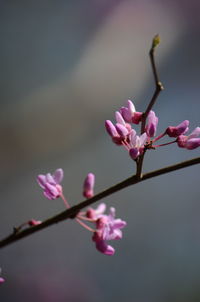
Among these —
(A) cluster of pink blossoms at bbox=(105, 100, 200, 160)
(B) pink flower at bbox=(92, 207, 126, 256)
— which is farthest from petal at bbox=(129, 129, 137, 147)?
(B) pink flower at bbox=(92, 207, 126, 256)

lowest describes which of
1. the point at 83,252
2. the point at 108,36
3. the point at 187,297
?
the point at 187,297

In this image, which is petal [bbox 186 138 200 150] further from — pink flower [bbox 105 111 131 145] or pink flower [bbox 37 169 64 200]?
pink flower [bbox 37 169 64 200]

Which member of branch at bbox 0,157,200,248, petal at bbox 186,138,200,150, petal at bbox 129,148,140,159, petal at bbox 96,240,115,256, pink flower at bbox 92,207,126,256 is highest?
petal at bbox 129,148,140,159

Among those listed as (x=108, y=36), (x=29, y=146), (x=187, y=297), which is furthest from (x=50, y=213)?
(x=108, y=36)

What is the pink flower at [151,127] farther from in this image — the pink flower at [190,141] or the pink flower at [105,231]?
the pink flower at [105,231]

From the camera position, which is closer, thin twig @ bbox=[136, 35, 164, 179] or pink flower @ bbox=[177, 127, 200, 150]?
thin twig @ bbox=[136, 35, 164, 179]

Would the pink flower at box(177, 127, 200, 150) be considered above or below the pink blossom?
below

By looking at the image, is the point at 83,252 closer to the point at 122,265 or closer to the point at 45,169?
the point at 122,265

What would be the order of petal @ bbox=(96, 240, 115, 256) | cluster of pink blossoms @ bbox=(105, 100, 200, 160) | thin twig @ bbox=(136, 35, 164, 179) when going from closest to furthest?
thin twig @ bbox=(136, 35, 164, 179), cluster of pink blossoms @ bbox=(105, 100, 200, 160), petal @ bbox=(96, 240, 115, 256)

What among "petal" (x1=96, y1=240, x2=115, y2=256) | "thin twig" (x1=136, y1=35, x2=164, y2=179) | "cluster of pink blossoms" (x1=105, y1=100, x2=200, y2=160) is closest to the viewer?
"thin twig" (x1=136, y1=35, x2=164, y2=179)

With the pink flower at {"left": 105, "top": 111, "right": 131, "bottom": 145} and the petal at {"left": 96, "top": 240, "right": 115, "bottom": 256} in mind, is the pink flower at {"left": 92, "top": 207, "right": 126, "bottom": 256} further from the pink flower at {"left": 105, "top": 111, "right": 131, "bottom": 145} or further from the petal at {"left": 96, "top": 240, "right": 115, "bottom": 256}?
the pink flower at {"left": 105, "top": 111, "right": 131, "bottom": 145}
